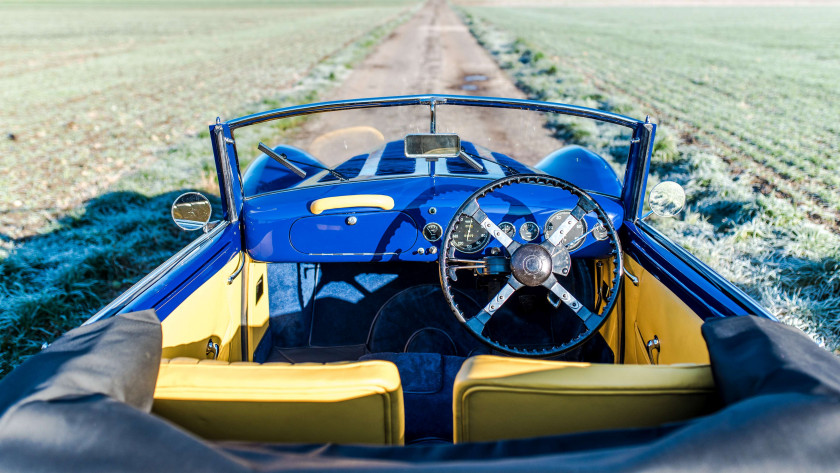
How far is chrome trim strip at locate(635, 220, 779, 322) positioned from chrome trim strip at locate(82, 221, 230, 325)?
2020mm

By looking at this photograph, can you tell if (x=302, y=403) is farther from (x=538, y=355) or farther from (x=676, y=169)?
(x=676, y=169)

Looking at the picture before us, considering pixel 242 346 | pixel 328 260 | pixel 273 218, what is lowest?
pixel 242 346

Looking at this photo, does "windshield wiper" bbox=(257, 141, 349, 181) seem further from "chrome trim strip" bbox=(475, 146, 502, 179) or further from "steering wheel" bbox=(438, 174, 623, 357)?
"steering wheel" bbox=(438, 174, 623, 357)

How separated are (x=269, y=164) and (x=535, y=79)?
36.9ft

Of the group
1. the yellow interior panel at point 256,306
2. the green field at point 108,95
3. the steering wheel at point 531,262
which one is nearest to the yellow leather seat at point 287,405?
the steering wheel at point 531,262

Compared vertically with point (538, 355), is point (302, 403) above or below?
above

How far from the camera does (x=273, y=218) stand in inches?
107

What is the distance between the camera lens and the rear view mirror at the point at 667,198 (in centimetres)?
246

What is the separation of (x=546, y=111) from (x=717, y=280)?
119 cm

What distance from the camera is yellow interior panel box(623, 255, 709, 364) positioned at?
1932 mm

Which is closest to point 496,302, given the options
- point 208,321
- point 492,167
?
point 492,167

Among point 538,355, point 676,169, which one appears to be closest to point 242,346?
point 538,355

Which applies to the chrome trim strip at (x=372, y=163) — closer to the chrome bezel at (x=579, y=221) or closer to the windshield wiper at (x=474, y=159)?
the windshield wiper at (x=474, y=159)

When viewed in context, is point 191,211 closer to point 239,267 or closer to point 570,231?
point 239,267
